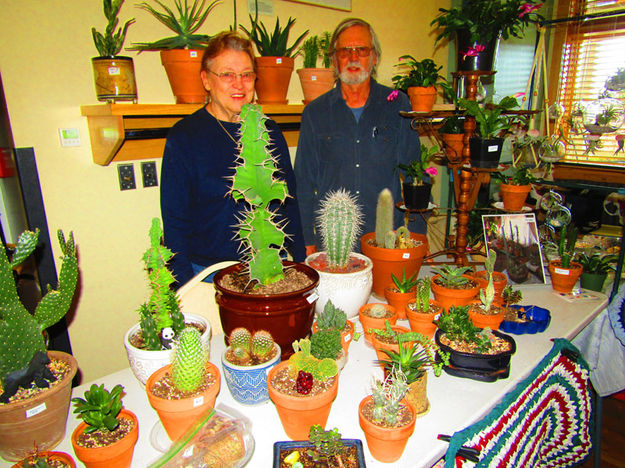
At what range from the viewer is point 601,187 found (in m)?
1.75

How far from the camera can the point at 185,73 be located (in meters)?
1.93

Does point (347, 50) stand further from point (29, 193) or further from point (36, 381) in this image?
point (36, 381)

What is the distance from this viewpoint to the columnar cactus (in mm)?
902

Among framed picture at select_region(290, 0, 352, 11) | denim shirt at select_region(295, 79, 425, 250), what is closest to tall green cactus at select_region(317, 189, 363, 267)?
denim shirt at select_region(295, 79, 425, 250)

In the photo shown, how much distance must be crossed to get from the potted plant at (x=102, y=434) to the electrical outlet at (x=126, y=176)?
4.86 ft

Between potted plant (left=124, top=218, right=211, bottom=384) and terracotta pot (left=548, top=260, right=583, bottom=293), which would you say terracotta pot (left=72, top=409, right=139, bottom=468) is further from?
terracotta pot (left=548, top=260, right=583, bottom=293)

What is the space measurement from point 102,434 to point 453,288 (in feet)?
3.84

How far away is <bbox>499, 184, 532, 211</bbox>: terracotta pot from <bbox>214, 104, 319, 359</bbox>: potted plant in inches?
40.8

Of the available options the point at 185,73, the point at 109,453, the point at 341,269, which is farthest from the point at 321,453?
the point at 185,73

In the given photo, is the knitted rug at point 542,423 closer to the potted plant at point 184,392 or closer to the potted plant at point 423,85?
the potted plant at point 184,392

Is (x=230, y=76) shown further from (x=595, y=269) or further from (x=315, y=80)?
(x=595, y=269)

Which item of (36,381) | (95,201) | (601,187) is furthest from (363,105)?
(36,381)

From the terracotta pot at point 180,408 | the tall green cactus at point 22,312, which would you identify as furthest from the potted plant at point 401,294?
the tall green cactus at point 22,312

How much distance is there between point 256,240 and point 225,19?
70.6 inches
